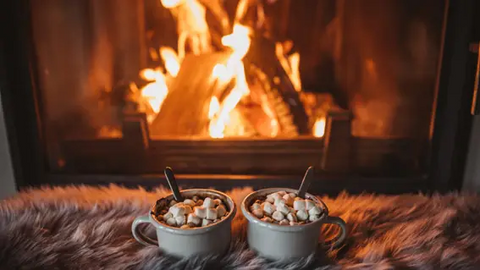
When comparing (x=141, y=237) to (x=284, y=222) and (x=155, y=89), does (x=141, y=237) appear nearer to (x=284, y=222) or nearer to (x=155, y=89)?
(x=284, y=222)

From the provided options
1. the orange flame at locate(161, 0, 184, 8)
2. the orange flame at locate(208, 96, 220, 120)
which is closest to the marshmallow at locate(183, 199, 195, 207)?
the orange flame at locate(208, 96, 220, 120)

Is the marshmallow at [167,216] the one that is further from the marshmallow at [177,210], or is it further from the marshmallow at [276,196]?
the marshmallow at [276,196]

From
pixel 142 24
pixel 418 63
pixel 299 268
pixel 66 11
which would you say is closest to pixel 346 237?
pixel 299 268

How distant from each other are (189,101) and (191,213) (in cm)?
37

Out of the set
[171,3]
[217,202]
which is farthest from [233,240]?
[171,3]

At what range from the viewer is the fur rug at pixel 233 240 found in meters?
0.71

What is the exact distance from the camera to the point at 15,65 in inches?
35.9

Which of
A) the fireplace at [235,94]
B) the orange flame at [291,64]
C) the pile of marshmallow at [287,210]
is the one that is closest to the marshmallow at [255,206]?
the pile of marshmallow at [287,210]

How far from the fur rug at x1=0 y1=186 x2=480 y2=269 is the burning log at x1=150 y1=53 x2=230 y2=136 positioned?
152 millimetres

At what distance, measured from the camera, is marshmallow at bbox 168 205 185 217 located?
0.69 metres

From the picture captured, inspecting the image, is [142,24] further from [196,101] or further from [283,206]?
[283,206]

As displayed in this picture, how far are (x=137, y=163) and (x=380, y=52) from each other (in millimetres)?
579

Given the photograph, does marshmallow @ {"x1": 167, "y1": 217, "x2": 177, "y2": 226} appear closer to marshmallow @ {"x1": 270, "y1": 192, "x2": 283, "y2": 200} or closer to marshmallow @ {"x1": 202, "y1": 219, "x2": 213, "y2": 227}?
marshmallow @ {"x1": 202, "y1": 219, "x2": 213, "y2": 227}

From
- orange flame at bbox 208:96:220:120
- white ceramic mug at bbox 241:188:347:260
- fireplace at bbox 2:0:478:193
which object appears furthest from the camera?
orange flame at bbox 208:96:220:120
